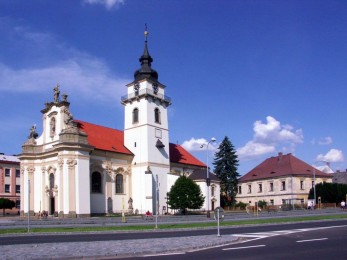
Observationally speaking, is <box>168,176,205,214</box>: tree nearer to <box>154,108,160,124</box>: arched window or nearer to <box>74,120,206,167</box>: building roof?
<box>74,120,206,167</box>: building roof

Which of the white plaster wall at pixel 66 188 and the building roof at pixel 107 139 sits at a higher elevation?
the building roof at pixel 107 139

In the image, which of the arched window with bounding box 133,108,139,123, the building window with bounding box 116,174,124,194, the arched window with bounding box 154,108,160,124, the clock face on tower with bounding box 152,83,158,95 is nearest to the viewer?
the building window with bounding box 116,174,124,194

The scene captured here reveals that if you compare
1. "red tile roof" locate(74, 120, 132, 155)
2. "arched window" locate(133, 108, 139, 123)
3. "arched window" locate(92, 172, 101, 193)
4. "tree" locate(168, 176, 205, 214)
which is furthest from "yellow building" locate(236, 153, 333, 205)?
"arched window" locate(92, 172, 101, 193)

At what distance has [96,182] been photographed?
185 feet

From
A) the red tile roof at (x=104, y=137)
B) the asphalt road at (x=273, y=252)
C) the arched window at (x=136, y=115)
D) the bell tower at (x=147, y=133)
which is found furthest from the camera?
the arched window at (x=136, y=115)

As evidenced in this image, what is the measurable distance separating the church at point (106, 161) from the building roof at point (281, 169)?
728 inches

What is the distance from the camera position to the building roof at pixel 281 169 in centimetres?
7924

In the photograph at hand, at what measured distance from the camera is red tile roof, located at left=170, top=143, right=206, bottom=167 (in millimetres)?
69050

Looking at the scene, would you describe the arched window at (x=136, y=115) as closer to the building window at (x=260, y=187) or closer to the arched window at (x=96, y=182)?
the arched window at (x=96, y=182)

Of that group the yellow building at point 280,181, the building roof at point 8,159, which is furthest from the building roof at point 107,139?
the building roof at point 8,159

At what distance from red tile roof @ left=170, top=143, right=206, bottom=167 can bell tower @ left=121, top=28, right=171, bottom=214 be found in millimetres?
4943

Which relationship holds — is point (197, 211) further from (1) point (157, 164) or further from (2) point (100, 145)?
(2) point (100, 145)

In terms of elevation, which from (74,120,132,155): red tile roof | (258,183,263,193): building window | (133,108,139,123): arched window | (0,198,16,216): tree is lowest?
(0,198,16,216): tree

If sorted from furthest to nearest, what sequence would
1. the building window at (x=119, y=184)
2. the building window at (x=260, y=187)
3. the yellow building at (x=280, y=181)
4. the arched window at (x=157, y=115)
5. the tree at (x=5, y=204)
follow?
the building window at (x=260, y=187), the yellow building at (x=280, y=181), the tree at (x=5, y=204), the arched window at (x=157, y=115), the building window at (x=119, y=184)
